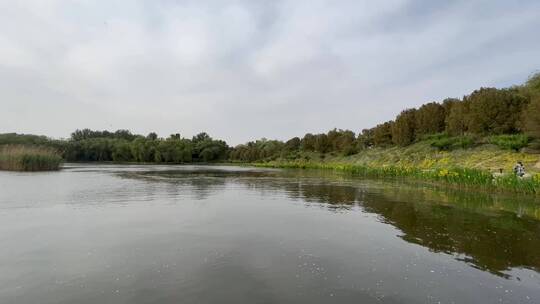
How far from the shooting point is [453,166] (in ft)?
110

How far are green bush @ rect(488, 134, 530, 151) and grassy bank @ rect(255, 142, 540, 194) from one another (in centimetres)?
67

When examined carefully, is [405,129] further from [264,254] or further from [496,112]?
[264,254]

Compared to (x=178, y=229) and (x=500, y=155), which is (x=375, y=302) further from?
(x=500, y=155)

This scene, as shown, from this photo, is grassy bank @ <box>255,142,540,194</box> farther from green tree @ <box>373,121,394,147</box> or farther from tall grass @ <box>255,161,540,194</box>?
green tree @ <box>373,121,394,147</box>

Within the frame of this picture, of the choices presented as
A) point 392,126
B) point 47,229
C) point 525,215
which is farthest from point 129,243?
point 392,126

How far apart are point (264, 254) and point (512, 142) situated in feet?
117

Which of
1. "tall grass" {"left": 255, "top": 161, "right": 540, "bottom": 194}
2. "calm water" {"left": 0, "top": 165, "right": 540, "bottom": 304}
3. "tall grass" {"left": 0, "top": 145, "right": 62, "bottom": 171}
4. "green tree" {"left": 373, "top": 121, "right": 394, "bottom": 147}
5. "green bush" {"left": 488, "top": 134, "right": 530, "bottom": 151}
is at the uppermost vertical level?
"green tree" {"left": 373, "top": 121, "right": 394, "bottom": 147}

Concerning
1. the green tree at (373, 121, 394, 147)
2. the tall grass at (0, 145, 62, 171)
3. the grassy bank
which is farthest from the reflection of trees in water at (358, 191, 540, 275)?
the green tree at (373, 121, 394, 147)

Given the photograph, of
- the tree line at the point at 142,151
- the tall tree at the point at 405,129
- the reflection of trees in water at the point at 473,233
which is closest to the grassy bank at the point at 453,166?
the tall tree at the point at 405,129

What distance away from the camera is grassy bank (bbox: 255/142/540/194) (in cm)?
2022

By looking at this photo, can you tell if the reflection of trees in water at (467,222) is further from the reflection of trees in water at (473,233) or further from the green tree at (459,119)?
the green tree at (459,119)

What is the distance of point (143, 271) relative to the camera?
704 cm

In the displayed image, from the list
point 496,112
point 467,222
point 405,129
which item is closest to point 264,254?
point 467,222

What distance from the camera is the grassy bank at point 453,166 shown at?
2022 cm
